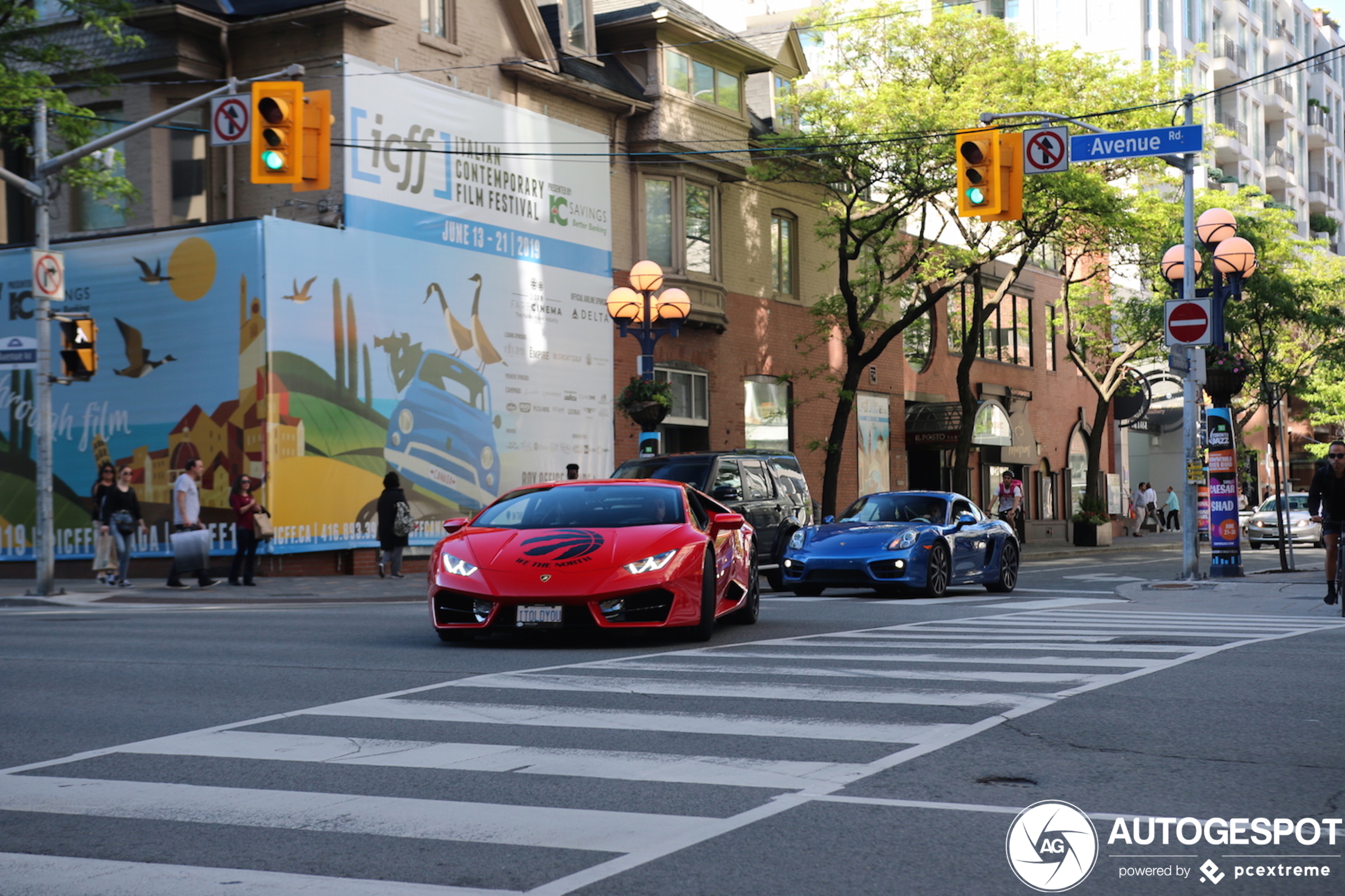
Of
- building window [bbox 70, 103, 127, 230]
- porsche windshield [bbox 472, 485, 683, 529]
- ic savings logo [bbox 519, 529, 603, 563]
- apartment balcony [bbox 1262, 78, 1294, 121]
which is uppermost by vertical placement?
apartment balcony [bbox 1262, 78, 1294, 121]

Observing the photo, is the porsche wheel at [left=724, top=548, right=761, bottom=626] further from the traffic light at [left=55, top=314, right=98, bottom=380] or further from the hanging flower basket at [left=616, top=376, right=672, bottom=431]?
the hanging flower basket at [left=616, top=376, right=672, bottom=431]

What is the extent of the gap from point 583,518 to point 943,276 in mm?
24138

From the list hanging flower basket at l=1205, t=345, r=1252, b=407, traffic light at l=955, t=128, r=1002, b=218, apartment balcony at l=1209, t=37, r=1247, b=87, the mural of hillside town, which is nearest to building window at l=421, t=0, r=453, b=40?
the mural of hillside town

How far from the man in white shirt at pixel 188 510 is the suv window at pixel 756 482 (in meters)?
8.12

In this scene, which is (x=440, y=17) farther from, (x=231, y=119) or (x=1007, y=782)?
Answer: (x=1007, y=782)

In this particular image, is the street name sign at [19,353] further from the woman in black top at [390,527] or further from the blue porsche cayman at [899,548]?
the blue porsche cayman at [899,548]

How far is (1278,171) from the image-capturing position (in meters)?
79.8

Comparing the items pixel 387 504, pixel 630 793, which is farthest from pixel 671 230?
pixel 630 793

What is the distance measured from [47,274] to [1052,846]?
18.0 metres

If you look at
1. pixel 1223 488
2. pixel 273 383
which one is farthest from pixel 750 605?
pixel 273 383

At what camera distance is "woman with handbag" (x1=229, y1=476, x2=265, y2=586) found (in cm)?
2164

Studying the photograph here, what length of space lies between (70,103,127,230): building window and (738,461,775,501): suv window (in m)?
12.2

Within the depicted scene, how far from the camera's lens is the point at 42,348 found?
65.2 ft

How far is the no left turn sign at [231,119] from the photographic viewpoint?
18.1m
